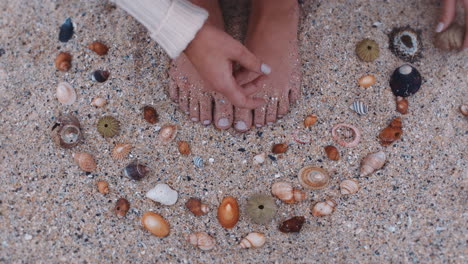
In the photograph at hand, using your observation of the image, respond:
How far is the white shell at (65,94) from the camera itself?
6.42 feet

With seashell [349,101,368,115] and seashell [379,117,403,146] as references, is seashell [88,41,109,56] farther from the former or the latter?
seashell [379,117,403,146]

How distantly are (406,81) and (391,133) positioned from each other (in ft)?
0.87

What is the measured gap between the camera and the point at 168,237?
1776 mm

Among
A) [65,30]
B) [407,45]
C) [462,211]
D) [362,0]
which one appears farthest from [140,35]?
[462,211]

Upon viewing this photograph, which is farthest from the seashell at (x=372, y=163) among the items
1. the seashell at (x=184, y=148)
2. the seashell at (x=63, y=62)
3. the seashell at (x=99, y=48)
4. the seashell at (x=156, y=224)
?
the seashell at (x=63, y=62)

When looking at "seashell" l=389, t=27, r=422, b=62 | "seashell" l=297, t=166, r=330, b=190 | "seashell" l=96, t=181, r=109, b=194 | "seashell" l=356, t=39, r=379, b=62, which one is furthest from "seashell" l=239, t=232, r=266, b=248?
"seashell" l=389, t=27, r=422, b=62

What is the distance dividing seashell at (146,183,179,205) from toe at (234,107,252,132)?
16.9 inches

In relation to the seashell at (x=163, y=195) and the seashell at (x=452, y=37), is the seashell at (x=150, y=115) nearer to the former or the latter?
the seashell at (x=163, y=195)

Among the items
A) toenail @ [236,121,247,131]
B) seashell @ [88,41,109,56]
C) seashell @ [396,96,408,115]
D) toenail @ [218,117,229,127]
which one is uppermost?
seashell @ [396,96,408,115]

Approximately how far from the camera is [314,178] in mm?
1810

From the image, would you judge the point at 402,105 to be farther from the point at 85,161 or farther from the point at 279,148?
the point at 85,161

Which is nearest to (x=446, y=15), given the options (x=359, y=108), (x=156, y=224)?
(x=359, y=108)

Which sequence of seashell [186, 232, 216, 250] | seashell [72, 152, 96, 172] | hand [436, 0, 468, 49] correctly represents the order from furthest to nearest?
hand [436, 0, 468, 49], seashell [72, 152, 96, 172], seashell [186, 232, 216, 250]

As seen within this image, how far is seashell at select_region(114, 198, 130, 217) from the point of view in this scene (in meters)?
1.79
